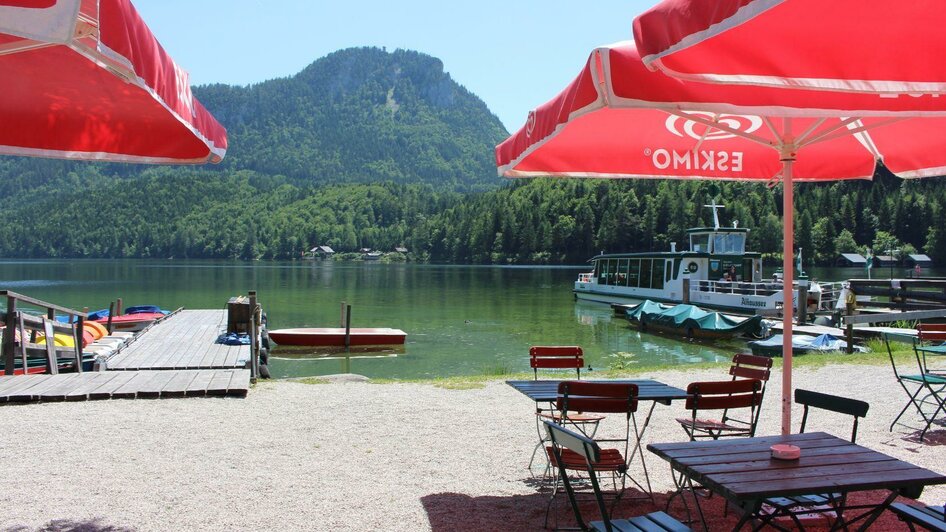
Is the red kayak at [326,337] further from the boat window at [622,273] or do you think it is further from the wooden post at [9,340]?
the boat window at [622,273]

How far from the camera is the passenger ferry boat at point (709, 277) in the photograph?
88.2ft

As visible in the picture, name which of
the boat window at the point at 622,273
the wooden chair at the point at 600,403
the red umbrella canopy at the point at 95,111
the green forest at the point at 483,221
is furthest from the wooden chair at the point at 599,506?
the boat window at the point at 622,273

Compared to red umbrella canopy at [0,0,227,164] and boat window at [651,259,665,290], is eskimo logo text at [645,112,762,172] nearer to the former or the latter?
red umbrella canopy at [0,0,227,164]

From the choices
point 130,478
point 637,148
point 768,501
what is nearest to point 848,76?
point 768,501

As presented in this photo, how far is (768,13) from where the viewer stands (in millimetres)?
3207

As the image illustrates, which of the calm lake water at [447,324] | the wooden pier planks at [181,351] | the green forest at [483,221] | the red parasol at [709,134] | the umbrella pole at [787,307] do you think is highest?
the green forest at [483,221]

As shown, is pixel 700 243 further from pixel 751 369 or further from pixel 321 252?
pixel 321 252

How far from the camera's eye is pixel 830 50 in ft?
10.8

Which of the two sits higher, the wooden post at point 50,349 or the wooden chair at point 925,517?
the wooden chair at point 925,517

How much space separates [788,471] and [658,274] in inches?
1215

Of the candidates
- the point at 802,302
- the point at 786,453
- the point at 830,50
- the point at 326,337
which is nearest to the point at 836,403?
the point at 786,453

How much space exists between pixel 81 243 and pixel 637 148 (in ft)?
631

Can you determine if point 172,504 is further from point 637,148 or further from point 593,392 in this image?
point 637,148

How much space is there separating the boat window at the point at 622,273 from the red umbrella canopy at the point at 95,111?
1323 inches
